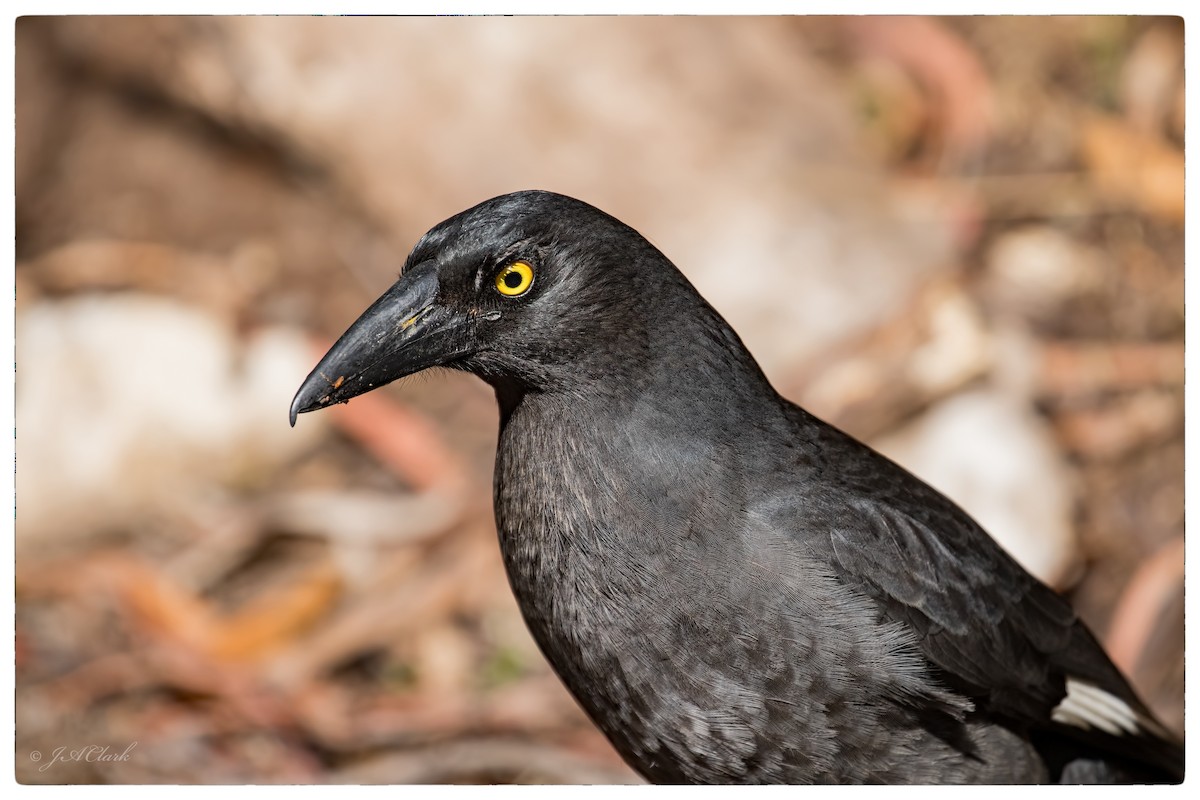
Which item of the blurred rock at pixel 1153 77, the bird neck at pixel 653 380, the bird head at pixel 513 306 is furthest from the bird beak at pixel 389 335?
the blurred rock at pixel 1153 77

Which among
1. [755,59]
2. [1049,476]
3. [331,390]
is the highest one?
[755,59]

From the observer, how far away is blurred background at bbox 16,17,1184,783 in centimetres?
430

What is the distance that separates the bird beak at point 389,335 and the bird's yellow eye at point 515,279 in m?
0.08

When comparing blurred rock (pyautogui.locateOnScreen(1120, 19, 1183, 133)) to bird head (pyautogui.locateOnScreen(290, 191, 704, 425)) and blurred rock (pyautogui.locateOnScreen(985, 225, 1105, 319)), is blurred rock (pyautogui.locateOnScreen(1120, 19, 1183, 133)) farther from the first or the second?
bird head (pyautogui.locateOnScreen(290, 191, 704, 425))

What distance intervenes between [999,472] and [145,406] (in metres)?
2.78

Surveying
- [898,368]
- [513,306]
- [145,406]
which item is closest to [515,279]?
[513,306]

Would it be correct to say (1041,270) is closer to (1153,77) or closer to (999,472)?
(1153,77)

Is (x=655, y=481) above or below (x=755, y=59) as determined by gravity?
below

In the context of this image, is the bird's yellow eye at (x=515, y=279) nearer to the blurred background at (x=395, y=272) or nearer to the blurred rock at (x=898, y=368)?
the blurred background at (x=395, y=272)

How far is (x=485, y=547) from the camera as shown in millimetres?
4426

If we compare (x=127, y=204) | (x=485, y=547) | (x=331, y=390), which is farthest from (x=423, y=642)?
(x=331, y=390)

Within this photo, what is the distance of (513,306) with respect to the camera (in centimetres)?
218

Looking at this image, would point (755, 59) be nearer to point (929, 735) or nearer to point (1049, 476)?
point (1049, 476)

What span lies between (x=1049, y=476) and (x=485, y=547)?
5.83ft
